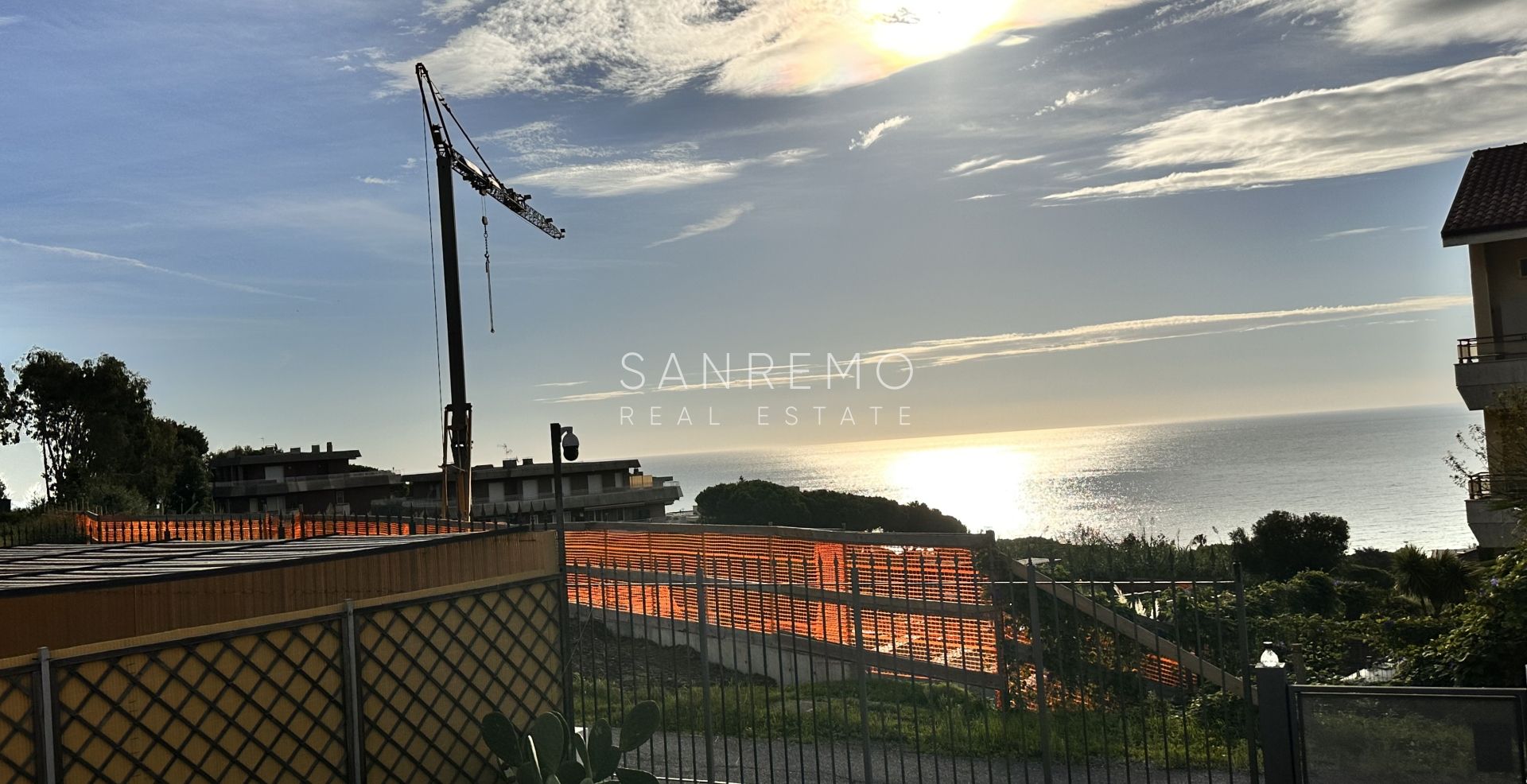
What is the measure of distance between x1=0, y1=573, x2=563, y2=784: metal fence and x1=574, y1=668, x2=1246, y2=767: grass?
0.88 meters

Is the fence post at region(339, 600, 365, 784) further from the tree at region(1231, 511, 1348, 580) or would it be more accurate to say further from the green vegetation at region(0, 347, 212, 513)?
the green vegetation at region(0, 347, 212, 513)

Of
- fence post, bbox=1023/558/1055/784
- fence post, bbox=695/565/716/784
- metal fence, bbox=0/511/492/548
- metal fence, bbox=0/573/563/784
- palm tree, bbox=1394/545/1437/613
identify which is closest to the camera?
metal fence, bbox=0/573/563/784

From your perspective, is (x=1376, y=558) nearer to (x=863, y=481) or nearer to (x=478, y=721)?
(x=478, y=721)

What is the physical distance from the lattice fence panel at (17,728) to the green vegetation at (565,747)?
3.16 meters

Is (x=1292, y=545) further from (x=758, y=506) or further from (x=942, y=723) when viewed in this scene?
(x=942, y=723)

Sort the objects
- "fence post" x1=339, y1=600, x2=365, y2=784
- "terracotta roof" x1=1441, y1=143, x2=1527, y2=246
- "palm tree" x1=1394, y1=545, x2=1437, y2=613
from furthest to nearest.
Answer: "terracotta roof" x1=1441, y1=143, x2=1527, y2=246, "palm tree" x1=1394, y1=545, x2=1437, y2=613, "fence post" x1=339, y1=600, x2=365, y2=784

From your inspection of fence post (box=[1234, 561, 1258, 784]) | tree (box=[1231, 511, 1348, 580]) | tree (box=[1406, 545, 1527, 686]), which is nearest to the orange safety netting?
fence post (box=[1234, 561, 1258, 784])

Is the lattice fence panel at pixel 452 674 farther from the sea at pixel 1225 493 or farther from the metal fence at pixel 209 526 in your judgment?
the sea at pixel 1225 493

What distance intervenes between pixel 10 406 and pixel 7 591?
56946 mm

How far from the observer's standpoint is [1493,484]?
18156 mm

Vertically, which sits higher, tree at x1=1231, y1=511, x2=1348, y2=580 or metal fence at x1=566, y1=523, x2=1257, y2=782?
metal fence at x1=566, y1=523, x2=1257, y2=782

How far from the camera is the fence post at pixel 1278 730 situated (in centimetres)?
760

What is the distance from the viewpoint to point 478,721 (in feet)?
30.7

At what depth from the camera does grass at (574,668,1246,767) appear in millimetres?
9516
